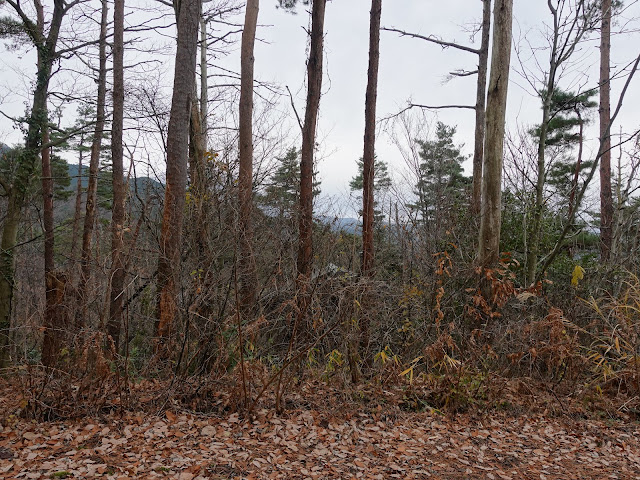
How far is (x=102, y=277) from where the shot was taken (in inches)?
185

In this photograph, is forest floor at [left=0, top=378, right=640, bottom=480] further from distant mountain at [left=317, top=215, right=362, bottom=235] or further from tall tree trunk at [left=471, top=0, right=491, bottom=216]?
tall tree trunk at [left=471, top=0, right=491, bottom=216]

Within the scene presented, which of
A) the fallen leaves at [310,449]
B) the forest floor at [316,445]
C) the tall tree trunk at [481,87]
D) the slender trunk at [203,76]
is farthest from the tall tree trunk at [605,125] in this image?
the slender trunk at [203,76]

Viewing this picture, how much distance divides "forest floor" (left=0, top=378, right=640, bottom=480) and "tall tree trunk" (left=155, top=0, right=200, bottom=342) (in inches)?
44.7

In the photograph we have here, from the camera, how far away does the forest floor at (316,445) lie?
132 inches

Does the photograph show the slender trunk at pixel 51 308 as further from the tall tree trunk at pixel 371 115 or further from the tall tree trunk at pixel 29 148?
the tall tree trunk at pixel 371 115

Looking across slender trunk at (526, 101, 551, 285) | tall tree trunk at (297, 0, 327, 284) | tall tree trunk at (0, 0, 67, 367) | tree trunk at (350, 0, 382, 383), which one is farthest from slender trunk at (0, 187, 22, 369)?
slender trunk at (526, 101, 551, 285)

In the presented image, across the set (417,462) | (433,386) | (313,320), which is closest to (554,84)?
(433,386)

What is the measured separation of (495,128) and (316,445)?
4802 mm

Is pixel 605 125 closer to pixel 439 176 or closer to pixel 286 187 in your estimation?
pixel 439 176

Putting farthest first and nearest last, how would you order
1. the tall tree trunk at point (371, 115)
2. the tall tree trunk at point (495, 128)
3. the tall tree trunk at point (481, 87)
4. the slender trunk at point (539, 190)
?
the tall tree trunk at point (481, 87), the tall tree trunk at point (371, 115), the slender trunk at point (539, 190), the tall tree trunk at point (495, 128)

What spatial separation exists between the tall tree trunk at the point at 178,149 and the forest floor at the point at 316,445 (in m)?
1.14

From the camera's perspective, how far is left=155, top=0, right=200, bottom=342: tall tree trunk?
4.72m

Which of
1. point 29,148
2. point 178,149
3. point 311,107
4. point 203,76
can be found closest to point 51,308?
point 178,149

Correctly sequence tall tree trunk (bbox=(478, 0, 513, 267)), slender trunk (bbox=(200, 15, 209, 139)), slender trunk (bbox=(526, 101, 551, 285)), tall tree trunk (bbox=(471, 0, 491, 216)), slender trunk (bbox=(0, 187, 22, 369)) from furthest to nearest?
1. slender trunk (bbox=(200, 15, 209, 139))
2. tall tree trunk (bbox=(471, 0, 491, 216))
3. slender trunk (bbox=(0, 187, 22, 369))
4. slender trunk (bbox=(526, 101, 551, 285))
5. tall tree trunk (bbox=(478, 0, 513, 267))
